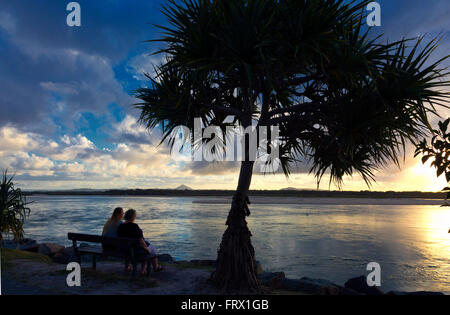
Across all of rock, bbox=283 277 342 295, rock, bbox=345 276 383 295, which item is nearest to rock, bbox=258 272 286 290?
rock, bbox=283 277 342 295

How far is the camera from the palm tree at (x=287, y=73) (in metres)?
5.79

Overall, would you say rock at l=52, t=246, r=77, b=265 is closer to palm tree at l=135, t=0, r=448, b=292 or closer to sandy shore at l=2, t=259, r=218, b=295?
sandy shore at l=2, t=259, r=218, b=295

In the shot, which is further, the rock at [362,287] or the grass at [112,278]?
the rock at [362,287]

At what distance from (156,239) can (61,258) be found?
21.5 ft

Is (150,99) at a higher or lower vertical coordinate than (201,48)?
lower

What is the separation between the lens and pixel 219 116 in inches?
331

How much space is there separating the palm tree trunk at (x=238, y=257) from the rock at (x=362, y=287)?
2.84 m

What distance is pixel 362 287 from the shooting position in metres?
7.66

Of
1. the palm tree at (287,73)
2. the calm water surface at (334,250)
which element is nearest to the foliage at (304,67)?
the palm tree at (287,73)

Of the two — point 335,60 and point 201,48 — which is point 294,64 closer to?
point 335,60

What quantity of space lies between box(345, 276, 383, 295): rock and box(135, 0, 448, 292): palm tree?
2931 millimetres

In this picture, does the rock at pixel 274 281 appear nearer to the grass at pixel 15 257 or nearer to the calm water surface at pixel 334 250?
the calm water surface at pixel 334 250
